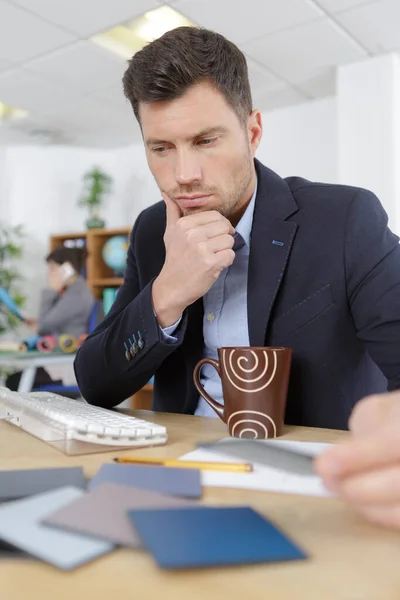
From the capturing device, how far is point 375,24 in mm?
3082

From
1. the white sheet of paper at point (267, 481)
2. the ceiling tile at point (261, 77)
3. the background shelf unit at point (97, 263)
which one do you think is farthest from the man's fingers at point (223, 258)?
the background shelf unit at point (97, 263)

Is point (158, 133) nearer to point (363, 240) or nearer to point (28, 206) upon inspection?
point (363, 240)

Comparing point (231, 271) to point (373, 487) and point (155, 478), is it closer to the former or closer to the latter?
point (155, 478)

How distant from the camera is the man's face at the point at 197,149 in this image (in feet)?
3.18

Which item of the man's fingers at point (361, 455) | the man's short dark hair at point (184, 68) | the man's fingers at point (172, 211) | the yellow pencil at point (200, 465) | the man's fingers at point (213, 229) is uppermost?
the man's short dark hair at point (184, 68)

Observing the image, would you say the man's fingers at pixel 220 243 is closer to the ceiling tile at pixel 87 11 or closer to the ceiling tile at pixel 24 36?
the ceiling tile at pixel 87 11

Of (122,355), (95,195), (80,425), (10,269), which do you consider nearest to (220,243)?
(122,355)

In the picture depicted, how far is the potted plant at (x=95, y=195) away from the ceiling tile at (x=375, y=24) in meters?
2.59

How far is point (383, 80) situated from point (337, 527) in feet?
12.0

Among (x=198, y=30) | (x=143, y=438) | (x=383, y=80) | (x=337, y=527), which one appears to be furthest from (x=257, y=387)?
A: (x=383, y=80)

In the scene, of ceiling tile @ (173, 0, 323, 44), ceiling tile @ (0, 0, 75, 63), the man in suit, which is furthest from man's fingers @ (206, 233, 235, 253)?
ceiling tile @ (0, 0, 75, 63)

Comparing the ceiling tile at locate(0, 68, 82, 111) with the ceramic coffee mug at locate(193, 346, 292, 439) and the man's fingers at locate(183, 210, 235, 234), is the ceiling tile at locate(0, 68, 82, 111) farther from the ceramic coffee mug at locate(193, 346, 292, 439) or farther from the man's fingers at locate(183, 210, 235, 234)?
the ceramic coffee mug at locate(193, 346, 292, 439)

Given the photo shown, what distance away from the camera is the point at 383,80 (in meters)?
3.54

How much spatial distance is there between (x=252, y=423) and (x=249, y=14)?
2754 mm
